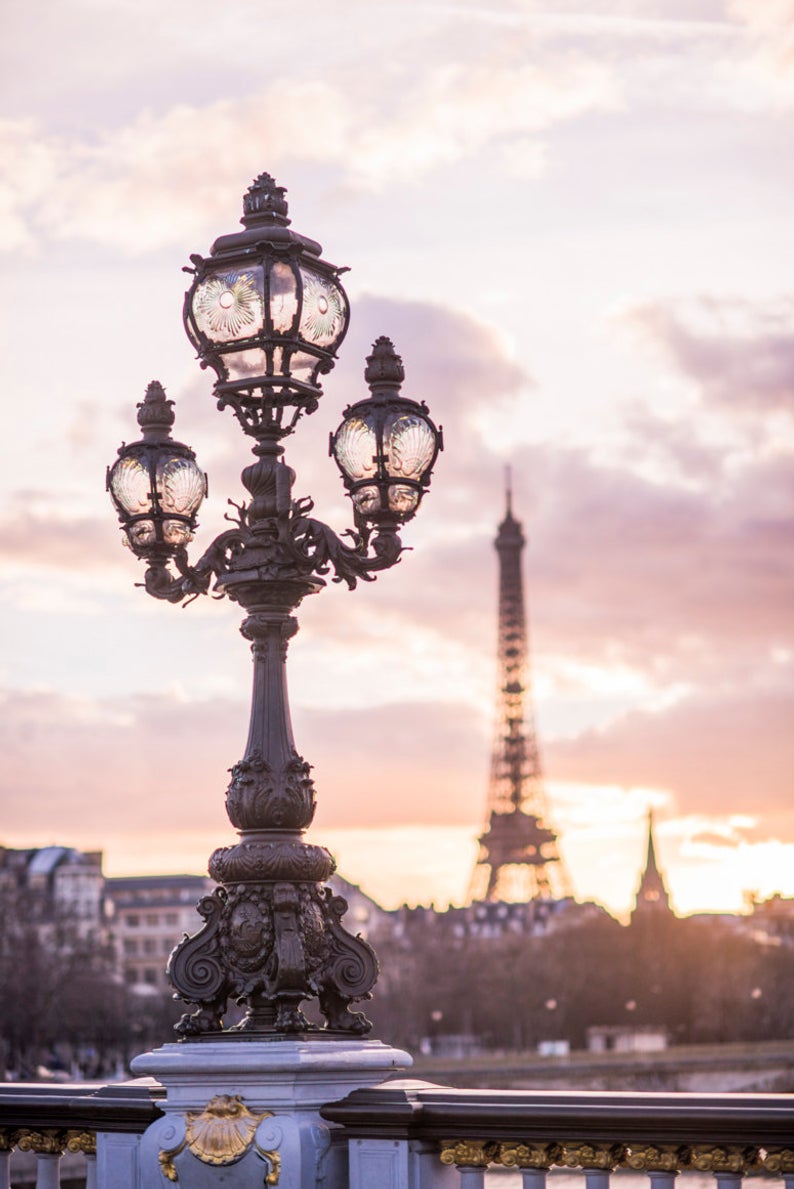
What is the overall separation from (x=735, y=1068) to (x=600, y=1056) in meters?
4.77

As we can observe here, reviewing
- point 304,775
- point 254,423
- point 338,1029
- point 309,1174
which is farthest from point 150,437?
point 309,1174

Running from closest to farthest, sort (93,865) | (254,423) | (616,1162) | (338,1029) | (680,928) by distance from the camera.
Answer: (616,1162) < (338,1029) < (254,423) < (680,928) < (93,865)

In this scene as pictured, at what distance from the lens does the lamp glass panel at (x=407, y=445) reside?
9570 millimetres

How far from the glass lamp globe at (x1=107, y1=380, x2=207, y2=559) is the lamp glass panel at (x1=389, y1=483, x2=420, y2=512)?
1.18m

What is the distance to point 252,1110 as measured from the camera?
881 centimetres

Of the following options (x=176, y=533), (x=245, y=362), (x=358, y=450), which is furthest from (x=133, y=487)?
(x=358, y=450)

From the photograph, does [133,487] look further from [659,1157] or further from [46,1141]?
[659,1157]

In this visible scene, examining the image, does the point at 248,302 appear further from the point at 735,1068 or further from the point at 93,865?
the point at 93,865

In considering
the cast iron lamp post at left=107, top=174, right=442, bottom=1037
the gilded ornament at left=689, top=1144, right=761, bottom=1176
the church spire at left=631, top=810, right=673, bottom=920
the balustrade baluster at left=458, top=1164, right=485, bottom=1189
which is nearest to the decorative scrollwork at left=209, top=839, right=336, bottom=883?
the cast iron lamp post at left=107, top=174, right=442, bottom=1037

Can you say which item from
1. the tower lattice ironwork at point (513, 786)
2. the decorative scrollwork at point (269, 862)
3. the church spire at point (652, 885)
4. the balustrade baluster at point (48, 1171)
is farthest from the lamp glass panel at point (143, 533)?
the church spire at point (652, 885)

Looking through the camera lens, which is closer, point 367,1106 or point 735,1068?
point 367,1106

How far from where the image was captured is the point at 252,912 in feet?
29.9

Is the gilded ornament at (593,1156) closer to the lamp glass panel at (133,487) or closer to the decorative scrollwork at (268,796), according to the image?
the decorative scrollwork at (268,796)

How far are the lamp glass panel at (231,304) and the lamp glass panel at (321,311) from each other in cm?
22
